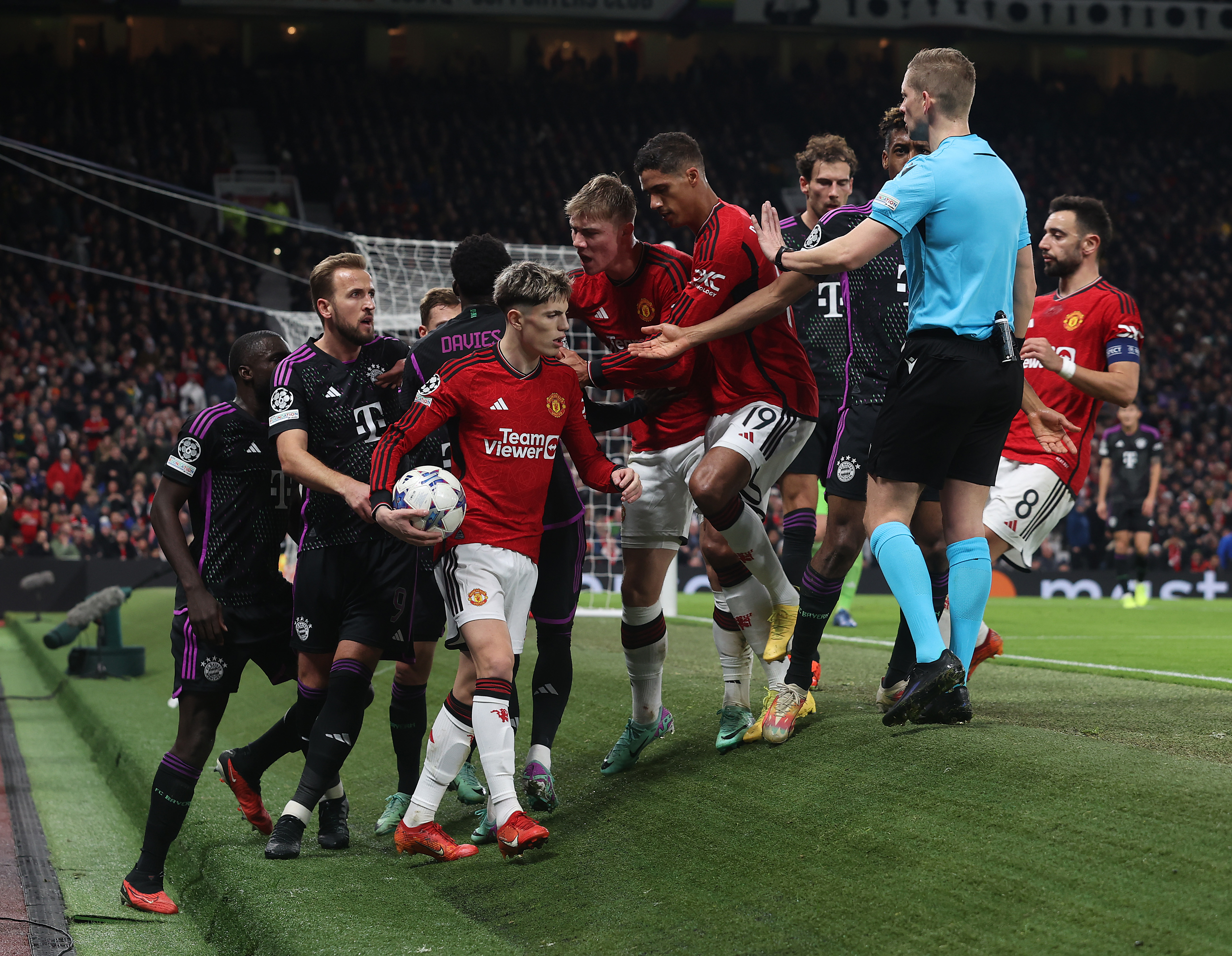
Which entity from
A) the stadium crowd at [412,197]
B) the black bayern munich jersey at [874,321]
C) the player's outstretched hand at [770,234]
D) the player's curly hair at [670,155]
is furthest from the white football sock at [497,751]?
the stadium crowd at [412,197]

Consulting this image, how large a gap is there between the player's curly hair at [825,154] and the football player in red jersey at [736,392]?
1.26m

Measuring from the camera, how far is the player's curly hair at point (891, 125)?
18.1 ft

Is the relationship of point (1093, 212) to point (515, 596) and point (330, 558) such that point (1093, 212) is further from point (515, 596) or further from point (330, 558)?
point (330, 558)

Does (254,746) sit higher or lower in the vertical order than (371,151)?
lower

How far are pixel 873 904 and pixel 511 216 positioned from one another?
2663 cm

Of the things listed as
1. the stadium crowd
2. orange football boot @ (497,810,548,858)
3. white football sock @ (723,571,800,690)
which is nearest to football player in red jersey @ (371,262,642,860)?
orange football boot @ (497,810,548,858)

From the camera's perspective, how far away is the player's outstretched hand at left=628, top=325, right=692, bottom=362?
491cm

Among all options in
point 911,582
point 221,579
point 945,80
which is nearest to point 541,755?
point 221,579

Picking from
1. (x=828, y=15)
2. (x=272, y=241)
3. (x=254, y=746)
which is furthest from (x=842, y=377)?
(x=828, y=15)

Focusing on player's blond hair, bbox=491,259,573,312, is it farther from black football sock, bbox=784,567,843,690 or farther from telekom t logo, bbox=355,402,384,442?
black football sock, bbox=784,567,843,690

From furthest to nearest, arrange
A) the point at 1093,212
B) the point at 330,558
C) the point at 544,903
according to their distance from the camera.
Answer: the point at 1093,212
the point at 330,558
the point at 544,903

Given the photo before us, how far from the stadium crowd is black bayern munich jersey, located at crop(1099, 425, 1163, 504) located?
322 cm

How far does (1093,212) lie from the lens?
628cm

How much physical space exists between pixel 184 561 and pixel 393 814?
5.07ft
